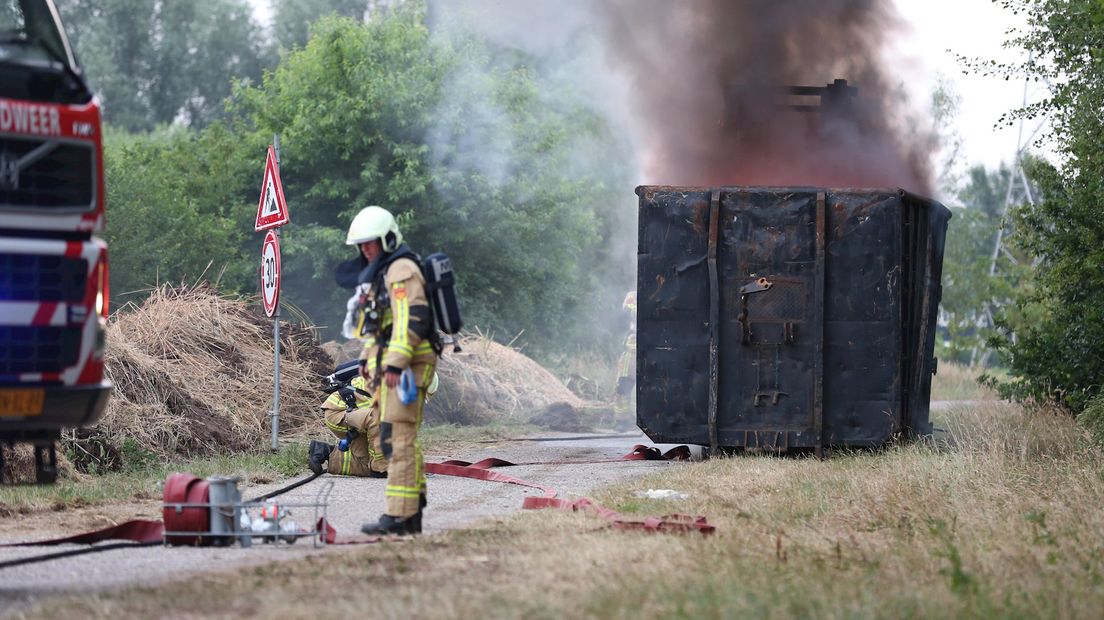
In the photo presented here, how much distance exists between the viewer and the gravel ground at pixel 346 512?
22.1ft

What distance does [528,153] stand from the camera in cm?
2492

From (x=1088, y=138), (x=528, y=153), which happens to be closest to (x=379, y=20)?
(x=528, y=153)

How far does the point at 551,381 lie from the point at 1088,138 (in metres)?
11.4

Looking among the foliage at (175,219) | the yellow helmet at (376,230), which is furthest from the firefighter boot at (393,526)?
the foliage at (175,219)

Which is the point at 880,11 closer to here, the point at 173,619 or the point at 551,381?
the point at 551,381

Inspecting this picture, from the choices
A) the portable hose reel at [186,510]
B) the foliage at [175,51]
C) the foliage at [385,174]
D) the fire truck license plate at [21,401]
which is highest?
the foliage at [175,51]

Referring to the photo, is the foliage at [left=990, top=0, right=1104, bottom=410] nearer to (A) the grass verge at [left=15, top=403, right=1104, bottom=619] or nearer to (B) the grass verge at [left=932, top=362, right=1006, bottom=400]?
(A) the grass verge at [left=15, top=403, right=1104, bottom=619]

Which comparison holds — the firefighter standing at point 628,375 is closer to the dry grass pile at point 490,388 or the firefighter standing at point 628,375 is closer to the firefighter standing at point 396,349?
the dry grass pile at point 490,388

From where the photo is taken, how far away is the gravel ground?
673cm

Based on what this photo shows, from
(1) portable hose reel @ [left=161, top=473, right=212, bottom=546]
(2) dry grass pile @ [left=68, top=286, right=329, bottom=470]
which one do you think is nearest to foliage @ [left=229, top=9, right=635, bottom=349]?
(2) dry grass pile @ [left=68, top=286, right=329, bottom=470]

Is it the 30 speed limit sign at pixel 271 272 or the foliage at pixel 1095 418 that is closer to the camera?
the foliage at pixel 1095 418

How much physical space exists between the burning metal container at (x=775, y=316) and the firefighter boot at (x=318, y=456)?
115 inches

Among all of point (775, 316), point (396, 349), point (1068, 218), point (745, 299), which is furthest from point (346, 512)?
point (1068, 218)

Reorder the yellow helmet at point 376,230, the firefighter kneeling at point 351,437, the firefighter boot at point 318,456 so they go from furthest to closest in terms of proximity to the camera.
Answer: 1. the firefighter boot at point 318,456
2. the firefighter kneeling at point 351,437
3. the yellow helmet at point 376,230
